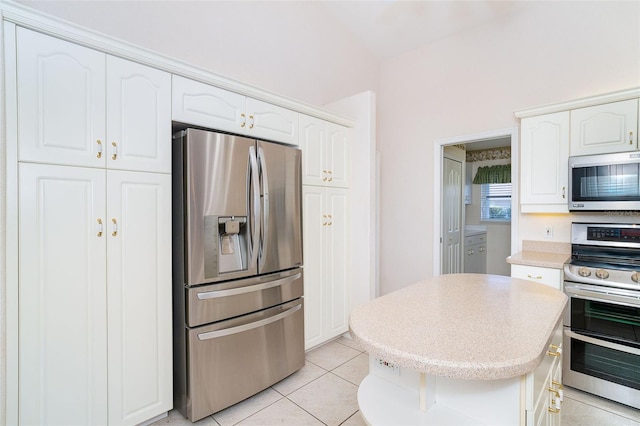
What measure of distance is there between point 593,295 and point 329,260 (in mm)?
1990

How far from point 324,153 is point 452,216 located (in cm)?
223

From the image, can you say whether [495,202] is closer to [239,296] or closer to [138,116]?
[239,296]

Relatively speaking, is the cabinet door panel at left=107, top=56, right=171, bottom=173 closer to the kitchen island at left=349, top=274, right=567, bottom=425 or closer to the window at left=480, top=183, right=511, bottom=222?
the kitchen island at left=349, top=274, right=567, bottom=425

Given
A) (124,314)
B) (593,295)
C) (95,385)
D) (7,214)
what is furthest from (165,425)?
(593,295)

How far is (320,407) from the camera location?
6.74 ft

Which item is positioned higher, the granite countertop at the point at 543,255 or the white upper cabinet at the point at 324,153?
the white upper cabinet at the point at 324,153

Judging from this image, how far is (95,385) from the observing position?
159cm

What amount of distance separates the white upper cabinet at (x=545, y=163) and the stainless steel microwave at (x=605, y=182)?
0.35 ft

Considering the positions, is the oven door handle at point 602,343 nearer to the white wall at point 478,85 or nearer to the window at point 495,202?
the white wall at point 478,85

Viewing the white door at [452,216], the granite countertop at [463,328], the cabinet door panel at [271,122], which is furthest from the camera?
the white door at [452,216]

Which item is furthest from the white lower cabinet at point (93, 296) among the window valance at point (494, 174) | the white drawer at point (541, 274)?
the window valance at point (494, 174)

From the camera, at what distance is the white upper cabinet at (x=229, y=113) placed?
75.0 inches

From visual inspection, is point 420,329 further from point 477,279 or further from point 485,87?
point 485,87

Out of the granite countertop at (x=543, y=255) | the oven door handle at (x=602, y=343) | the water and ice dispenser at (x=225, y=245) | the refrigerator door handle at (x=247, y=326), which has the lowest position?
the oven door handle at (x=602, y=343)
